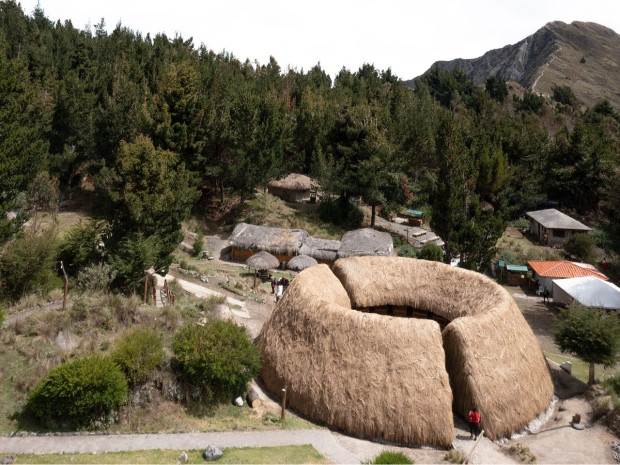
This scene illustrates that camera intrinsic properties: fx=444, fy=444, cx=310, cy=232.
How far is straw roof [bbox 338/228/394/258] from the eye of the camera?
36.1 meters

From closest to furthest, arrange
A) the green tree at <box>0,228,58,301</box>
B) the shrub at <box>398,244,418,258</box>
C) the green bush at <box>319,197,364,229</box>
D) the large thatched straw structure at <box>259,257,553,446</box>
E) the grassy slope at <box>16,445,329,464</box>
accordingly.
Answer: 1. the grassy slope at <box>16,445,329,464</box>
2. the large thatched straw structure at <box>259,257,553,446</box>
3. the green tree at <box>0,228,58,301</box>
4. the shrub at <box>398,244,418,258</box>
5. the green bush at <box>319,197,364,229</box>

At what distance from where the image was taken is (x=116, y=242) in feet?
75.4

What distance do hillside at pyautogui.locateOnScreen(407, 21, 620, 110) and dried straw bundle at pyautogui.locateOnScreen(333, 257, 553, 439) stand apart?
132801mm

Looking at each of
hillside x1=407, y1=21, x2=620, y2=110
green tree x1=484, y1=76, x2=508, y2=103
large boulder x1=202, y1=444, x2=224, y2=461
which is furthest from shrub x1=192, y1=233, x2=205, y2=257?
hillside x1=407, y1=21, x2=620, y2=110

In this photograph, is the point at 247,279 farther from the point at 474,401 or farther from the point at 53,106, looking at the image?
the point at 53,106

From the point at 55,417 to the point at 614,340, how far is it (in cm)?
2087

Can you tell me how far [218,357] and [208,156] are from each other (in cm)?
3381

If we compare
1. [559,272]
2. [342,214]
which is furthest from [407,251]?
[559,272]

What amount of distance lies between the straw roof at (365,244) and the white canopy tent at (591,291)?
12654mm

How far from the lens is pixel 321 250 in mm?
37219

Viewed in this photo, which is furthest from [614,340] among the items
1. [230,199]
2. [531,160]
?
[531,160]

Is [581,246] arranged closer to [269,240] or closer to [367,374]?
Answer: [269,240]

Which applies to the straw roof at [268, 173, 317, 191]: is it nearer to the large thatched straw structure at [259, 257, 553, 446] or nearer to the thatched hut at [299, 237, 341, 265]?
the thatched hut at [299, 237, 341, 265]

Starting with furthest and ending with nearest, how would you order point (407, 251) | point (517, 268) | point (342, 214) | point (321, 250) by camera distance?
1. point (342, 214)
2. point (407, 251)
3. point (321, 250)
4. point (517, 268)
